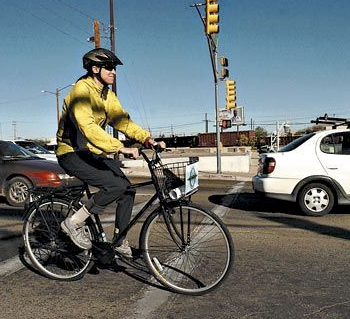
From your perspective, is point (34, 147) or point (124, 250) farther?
point (34, 147)

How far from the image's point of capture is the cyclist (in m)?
3.65

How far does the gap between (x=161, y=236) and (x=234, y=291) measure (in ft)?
2.60

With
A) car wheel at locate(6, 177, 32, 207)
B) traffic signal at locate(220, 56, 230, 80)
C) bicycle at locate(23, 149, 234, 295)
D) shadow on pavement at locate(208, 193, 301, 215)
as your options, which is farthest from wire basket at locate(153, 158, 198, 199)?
traffic signal at locate(220, 56, 230, 80)

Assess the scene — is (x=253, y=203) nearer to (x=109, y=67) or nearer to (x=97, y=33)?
(x=109, y=67)

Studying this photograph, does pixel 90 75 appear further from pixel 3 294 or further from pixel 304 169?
pixel 304 169

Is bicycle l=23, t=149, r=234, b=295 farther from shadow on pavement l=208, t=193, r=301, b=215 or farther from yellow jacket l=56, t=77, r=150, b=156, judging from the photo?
shadow on pavement l=208, t=193, r=301, b=215

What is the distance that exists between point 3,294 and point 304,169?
5565mm

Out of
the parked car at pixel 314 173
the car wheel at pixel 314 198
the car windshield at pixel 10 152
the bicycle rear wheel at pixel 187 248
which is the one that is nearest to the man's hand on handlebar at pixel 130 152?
the bicycle rear wheel at pixel 187 248

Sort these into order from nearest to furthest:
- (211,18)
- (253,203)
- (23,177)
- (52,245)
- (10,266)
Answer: (52,245) → (10,266) → (23,177) → (253,203) → (211,18)

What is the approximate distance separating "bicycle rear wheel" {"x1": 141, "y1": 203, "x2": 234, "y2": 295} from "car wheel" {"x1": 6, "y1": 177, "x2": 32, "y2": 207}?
5.65 metres

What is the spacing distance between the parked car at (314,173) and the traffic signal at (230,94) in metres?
10.4

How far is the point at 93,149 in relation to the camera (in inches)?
146

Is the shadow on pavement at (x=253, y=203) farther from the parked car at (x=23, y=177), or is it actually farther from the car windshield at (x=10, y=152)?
the car windshield at (x=10, y=152)

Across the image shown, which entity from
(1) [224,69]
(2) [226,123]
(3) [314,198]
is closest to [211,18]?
(1) [224,69]
